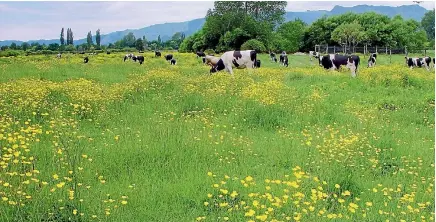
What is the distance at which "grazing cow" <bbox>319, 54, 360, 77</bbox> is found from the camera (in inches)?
949

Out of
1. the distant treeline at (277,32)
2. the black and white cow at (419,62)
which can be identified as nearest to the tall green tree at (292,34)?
the distant treeline at (277,32)

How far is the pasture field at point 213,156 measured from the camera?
17.4 feet

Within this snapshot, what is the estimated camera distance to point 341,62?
2514cm

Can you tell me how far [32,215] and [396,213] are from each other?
3.92 meters

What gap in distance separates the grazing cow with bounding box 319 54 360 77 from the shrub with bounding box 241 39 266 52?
30009mm

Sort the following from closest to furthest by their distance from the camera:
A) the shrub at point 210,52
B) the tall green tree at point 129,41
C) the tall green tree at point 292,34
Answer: the shrub at point 210,52
the tall green tree at point 292,34
the tall green tree at point 129,41

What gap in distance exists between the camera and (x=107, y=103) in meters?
11.2

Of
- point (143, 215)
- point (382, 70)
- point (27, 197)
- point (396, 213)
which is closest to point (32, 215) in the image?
point (27, 197)

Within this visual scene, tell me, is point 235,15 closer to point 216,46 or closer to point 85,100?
point 216,46

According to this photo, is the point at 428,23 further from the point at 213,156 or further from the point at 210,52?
the point at 213,156

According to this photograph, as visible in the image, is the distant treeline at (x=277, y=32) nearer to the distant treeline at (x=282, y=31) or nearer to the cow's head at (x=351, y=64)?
the distant treeline at (x=282, y=31)

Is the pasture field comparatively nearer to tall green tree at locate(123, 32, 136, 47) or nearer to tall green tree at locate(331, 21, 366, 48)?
tall green tree at locate(331, 21, 366, 48)

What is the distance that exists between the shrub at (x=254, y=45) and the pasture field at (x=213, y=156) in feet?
140

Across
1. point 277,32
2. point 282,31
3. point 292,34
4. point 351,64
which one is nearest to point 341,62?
point 351,64
